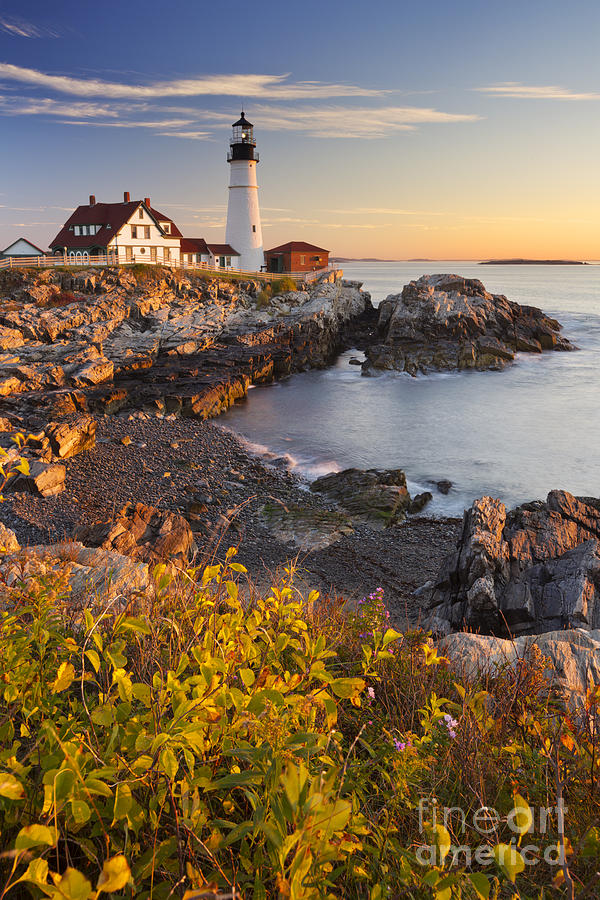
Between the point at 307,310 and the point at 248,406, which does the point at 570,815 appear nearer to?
the point at 248,406

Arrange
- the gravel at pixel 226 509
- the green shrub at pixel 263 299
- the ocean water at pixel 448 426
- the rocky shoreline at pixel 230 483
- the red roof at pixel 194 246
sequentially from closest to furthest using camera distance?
the rocky shoreline at pixel 230 483 → the gravel at pixel 226 509 → the ocean water at pixel 448 426 → the green shrub at pixel 263 299 → the red roof at pixel 194 246

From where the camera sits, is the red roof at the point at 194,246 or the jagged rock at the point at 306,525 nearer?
the jagged rock at the point at 306,525

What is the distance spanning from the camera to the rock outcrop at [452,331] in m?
39.8

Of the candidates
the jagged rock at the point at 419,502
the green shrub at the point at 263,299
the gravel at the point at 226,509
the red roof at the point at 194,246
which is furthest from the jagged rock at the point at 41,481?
the red roof at the point at 194,246

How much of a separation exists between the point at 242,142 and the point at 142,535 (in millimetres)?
60650

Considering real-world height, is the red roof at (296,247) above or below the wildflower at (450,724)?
above

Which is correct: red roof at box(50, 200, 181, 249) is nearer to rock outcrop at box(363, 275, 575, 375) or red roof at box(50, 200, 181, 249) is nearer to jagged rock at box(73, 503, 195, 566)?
rock outcrop at box(363, 275, 575, 375)

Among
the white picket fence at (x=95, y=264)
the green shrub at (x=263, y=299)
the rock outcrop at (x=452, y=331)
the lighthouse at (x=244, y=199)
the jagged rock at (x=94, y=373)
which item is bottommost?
the jagged rock at (x=94, y=373)

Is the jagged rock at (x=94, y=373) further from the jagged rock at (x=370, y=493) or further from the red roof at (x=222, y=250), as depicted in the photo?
the red roof at (x=222, y=250)

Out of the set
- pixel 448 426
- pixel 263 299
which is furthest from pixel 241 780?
pixel 263 299

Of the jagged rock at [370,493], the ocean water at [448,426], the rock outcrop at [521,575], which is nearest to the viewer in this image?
the rock outcrop at [521,575]

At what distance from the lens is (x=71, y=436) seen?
17812 mm

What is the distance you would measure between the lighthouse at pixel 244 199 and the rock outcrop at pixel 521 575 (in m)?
57.1

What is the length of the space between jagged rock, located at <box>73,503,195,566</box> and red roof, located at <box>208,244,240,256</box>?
5367 cm
